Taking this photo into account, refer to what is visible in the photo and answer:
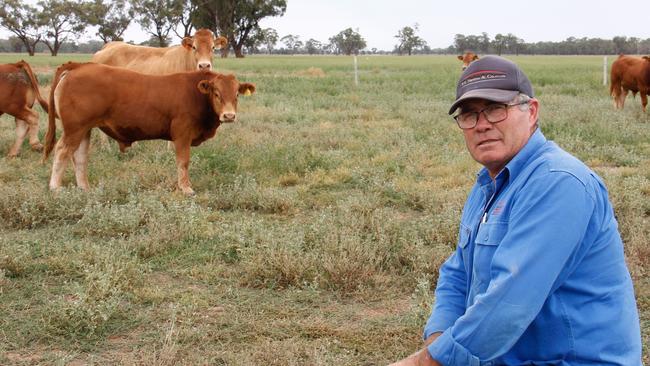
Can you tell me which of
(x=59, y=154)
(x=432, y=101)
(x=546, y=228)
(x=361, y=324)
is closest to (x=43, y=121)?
(x=59, y=154)

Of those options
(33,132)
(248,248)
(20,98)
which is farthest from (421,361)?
(20,98)

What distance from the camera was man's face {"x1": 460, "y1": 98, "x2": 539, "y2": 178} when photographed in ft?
7.63

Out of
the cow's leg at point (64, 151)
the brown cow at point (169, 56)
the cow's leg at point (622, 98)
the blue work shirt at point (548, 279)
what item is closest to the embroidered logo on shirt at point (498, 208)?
the blue work shirt at point (548, 279)

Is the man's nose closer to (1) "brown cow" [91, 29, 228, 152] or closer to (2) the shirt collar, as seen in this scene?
(2) the shirt collar

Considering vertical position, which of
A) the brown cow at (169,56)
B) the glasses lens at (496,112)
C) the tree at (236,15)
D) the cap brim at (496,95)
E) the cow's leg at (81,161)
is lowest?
the cow's leg at (81,161)

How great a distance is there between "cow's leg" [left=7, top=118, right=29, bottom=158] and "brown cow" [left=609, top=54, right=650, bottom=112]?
1332 centimetres

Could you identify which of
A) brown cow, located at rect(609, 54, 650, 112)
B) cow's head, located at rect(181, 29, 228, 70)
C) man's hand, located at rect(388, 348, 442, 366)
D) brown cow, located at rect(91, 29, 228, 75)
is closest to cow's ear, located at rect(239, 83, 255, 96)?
brown cow, located at rect(91, 29, 228, 75)

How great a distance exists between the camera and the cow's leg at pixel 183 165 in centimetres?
818

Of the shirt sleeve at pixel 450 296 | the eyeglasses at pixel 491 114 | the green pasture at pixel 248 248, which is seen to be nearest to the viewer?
the eyeglasses at pixel 491 114

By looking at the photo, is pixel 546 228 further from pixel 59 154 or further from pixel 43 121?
pixel 43 121

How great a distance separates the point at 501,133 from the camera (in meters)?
2.35

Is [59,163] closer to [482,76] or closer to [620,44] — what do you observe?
[482,76]

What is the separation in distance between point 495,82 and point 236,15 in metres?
66.0

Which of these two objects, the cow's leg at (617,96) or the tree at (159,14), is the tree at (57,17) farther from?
the cow's leg at (617,96)
